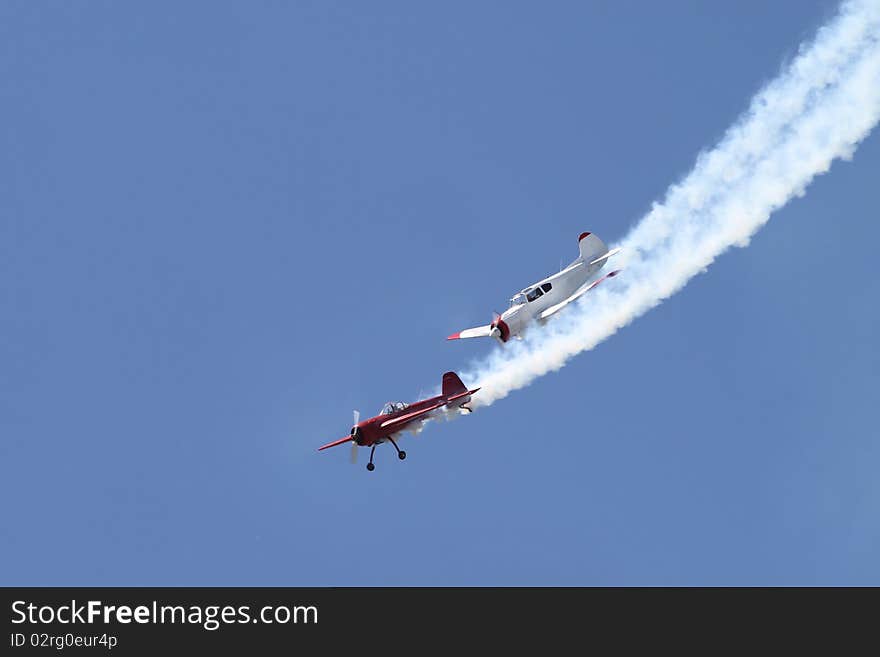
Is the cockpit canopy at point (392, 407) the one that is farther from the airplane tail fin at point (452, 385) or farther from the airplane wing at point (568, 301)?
the airplane wing at point (568, 301)

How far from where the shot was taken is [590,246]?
116 metres

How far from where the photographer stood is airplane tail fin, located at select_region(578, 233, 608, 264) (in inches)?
4582

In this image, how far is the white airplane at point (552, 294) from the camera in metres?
113

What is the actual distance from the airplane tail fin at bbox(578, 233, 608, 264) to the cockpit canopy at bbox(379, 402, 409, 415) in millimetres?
13692

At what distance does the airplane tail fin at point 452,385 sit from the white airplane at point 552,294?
229 centimetres

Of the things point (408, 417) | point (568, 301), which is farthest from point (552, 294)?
point (408, 417)

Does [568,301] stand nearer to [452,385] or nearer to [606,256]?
[606,256]

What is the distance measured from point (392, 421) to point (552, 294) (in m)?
11.8

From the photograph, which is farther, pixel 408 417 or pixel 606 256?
pixel 606 256

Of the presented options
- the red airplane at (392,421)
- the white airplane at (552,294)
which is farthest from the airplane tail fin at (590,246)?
the red airplane at (392,421)
